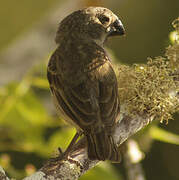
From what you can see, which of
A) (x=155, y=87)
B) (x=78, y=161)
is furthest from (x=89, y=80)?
(x=78, y=161)

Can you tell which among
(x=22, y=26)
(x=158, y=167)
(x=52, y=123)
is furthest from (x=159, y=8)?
(x=52, y=123)

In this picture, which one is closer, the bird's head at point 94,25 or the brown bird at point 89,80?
the brown bird at point 89,80

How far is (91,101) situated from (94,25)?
0.84 m

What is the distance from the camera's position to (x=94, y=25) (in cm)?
489

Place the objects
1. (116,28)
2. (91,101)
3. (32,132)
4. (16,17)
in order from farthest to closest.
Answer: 1. (16,17)
2. (32,132)
3. (116,28)
4. (91,101)

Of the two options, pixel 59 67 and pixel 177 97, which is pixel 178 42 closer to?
pixel 177 97

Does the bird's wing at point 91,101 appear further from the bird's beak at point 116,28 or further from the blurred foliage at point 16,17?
the blurred foliage at point 16,17

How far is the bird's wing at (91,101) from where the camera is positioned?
4.21 metres

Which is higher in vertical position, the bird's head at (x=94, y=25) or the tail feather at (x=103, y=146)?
the bird's head at (x=94, y=25)

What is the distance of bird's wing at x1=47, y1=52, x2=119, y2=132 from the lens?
421cm

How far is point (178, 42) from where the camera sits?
441cm

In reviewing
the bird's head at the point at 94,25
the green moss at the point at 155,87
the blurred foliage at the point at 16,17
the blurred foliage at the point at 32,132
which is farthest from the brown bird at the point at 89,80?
the blurred foliage at the point at 16,17

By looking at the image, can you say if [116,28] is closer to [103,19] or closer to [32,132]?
[103,19]

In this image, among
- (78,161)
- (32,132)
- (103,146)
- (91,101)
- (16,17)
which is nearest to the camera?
(78,161)
